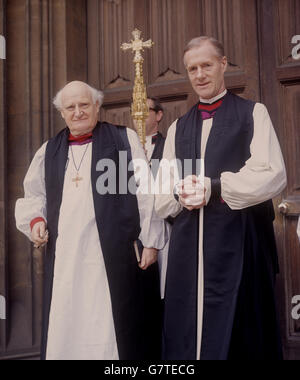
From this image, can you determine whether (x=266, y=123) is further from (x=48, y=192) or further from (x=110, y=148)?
(x=48, y=192)

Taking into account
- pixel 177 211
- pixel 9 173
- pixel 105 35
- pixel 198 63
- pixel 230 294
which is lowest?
pixel 230 294

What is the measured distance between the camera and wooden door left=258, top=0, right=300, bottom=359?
11.0 ft

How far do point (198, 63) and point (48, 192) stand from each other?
3.60 ft

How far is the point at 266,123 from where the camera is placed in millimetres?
2451

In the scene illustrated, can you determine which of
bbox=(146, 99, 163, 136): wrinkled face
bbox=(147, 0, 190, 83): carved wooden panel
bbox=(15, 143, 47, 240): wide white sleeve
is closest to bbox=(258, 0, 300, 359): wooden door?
bbox=(147, 0, 190, 83): carved wooden panel

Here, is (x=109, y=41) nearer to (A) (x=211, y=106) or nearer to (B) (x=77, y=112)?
(B) (x=77, y=112)

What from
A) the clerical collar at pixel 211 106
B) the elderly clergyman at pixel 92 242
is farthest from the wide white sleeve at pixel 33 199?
the clerical collar at pixel 211 106

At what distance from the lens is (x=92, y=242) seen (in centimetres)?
267

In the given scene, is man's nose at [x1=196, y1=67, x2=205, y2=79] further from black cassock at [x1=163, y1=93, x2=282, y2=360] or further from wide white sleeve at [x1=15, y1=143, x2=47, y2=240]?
wide white sleeve at [x1=15, y1=143, x2=47, y2=240]

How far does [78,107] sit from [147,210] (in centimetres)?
69

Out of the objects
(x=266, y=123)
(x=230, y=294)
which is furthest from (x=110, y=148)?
(x=230, y=294)

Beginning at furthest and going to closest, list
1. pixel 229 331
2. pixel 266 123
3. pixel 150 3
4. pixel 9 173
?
1. pixel 150 3
2. pixel 9 173
3. pixel 266 123
4. pixel 229 331

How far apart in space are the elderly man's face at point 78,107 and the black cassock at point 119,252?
0.11 meters

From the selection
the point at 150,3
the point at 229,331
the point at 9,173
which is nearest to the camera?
the point at 229,331
